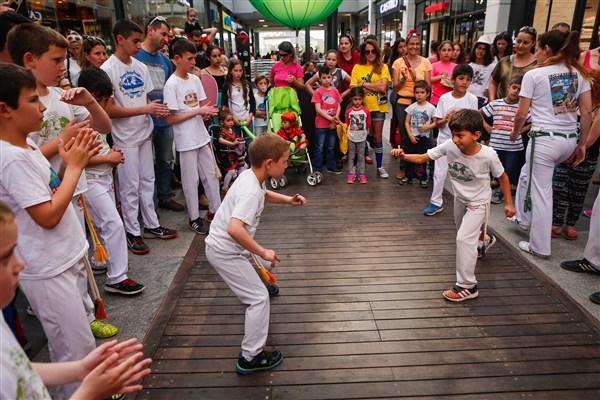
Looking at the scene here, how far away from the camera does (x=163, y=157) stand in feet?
17.0

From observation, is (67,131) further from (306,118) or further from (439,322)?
(306,118)

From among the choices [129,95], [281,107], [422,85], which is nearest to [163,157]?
[129,95]

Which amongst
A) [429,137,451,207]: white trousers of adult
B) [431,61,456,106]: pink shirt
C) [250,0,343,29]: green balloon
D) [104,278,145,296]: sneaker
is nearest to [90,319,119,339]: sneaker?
[104,278,145,296]: sneaker

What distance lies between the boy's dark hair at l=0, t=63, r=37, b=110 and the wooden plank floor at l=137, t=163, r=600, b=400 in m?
1.72

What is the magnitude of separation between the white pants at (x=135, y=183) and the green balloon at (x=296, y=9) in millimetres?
4920

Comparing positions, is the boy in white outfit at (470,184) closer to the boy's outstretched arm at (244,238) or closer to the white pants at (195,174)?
the boy's outstretched arm at (244,238)

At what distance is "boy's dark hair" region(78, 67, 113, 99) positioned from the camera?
3.44 meters

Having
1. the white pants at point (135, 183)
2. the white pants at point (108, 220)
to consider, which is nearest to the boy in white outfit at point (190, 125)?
the white pants at point (135, 183)

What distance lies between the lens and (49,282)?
204cm

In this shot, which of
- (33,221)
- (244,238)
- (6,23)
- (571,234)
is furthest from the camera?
(571,234)

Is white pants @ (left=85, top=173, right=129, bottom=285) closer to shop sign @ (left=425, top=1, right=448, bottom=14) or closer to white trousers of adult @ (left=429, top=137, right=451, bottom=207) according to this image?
white trousers of adult @ (left=429, top=137, right=451, bottom=207)

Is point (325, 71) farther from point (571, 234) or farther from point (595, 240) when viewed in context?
point (595, 240)

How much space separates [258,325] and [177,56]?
2.98 m

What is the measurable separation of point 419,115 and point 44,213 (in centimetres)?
505
